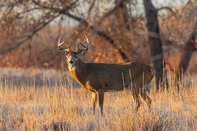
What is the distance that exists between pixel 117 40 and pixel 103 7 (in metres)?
1.56

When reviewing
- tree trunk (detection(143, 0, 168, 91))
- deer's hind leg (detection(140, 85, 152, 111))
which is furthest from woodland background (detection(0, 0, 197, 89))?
deer's hind leg (detection(140, 85, 152, 111))

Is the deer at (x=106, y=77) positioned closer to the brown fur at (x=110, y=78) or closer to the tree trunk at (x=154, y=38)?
the brown fur at (x=110, y=78)

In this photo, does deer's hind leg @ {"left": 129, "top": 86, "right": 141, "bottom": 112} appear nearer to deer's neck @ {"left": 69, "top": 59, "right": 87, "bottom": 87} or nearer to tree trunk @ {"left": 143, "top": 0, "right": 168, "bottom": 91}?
deer's neck @ {"left": 69, "top": 59, "right": 87, "bottom": 87}

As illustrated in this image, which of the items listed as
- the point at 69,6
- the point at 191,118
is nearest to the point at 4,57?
the point at 69,6

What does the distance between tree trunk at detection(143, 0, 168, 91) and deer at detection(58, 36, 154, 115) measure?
488 cm

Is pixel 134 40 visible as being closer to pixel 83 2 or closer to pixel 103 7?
pixel 103 7

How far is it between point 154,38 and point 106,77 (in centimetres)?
581

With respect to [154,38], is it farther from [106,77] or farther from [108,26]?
[106,77]

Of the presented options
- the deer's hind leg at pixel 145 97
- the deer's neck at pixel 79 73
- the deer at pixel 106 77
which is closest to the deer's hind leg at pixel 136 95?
the deer at pixel 106 77

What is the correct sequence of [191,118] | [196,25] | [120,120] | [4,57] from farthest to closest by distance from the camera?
[4,57] < [196,25] < [191,118] < [120,120]

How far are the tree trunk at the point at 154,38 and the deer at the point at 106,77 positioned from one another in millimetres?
4880

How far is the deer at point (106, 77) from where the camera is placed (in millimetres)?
7469

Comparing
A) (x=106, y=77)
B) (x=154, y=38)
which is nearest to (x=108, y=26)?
Result: (x=154, y=38)

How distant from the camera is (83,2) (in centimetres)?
1244
